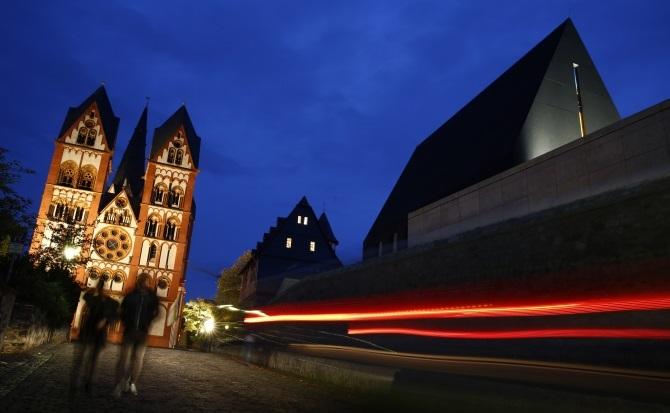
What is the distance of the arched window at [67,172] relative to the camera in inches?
1896

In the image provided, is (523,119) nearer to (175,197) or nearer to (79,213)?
(175,197)

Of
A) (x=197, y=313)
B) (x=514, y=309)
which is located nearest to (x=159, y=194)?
(x=197, y=313)

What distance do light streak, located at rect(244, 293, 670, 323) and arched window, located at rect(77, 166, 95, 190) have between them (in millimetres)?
39634

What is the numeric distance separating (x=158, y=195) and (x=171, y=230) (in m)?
3.94

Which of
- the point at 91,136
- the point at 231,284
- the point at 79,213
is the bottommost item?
the point at 231,284

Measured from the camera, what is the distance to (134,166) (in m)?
60.3

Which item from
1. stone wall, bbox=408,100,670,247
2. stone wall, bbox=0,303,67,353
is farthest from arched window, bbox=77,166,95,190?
stone wall, bbox=408,100,670,247

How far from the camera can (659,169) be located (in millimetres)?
11125

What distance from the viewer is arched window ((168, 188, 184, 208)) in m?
51.1

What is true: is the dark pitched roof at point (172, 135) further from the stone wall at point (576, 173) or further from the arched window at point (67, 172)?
the stone wall at point (576, 173)

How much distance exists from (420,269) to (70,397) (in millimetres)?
11700

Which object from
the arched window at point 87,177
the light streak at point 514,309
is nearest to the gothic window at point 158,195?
the arched window at point 87,177

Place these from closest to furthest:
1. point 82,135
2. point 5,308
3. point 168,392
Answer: point 168,392 < point 5,308 < point 82,135

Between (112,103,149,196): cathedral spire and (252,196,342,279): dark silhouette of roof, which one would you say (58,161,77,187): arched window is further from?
(252,196,342,279): dark silhouette of roof
